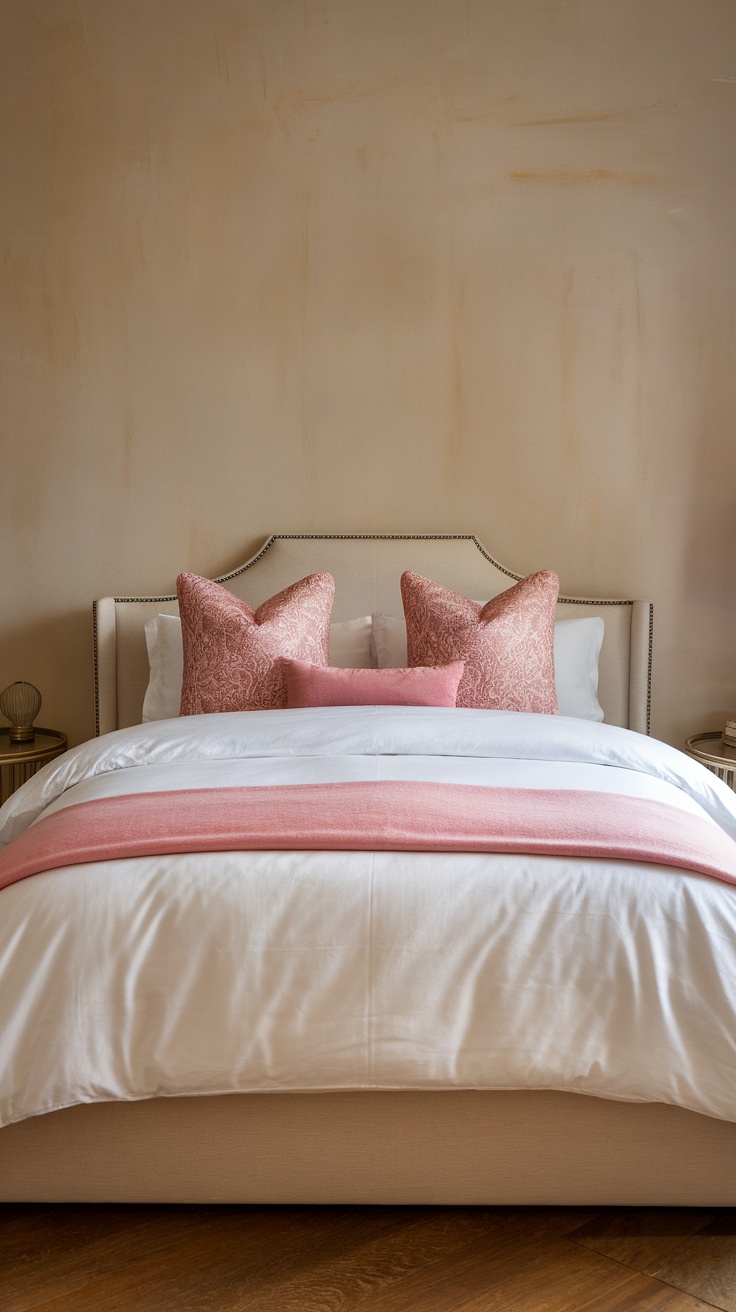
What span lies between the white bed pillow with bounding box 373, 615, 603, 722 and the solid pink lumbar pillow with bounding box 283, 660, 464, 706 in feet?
1.53

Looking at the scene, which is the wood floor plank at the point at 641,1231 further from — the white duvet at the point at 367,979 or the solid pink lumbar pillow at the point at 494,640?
the solid pink lumbar pillow at the point at 494,640

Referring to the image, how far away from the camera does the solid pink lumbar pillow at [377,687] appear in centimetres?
252

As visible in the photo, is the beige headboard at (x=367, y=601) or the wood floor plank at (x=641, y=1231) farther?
the beige headboard at (x=367, y=601)

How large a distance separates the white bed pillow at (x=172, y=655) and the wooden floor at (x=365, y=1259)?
5.15 feet

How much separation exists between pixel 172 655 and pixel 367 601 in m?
0.67

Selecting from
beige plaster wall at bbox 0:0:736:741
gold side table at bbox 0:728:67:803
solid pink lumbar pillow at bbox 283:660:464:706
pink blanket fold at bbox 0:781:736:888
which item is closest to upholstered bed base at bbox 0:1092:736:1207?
pink blanket fold at bbox 0:781:736:888

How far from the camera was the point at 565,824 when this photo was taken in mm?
1629

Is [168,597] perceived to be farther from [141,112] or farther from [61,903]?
[61,903]

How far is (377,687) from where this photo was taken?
8.29ft

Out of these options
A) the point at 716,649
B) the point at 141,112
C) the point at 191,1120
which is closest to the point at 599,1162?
the point at 191,1120

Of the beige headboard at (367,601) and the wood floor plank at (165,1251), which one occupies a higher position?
the beige headboard at (367,601)

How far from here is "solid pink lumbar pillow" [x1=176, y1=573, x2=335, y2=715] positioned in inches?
107

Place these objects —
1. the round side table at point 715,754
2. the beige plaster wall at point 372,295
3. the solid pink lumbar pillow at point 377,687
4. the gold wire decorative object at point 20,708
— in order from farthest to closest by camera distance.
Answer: the beige plaster wall at point 372,295 < the gold wire decorative object at point 20,708 < the round side table at point 715,754 < the solid pink lumbar pillow at point 377,687

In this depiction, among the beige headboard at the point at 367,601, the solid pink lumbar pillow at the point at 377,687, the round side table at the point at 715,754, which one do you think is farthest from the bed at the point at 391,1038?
the beige headboard at the point at 367,601
